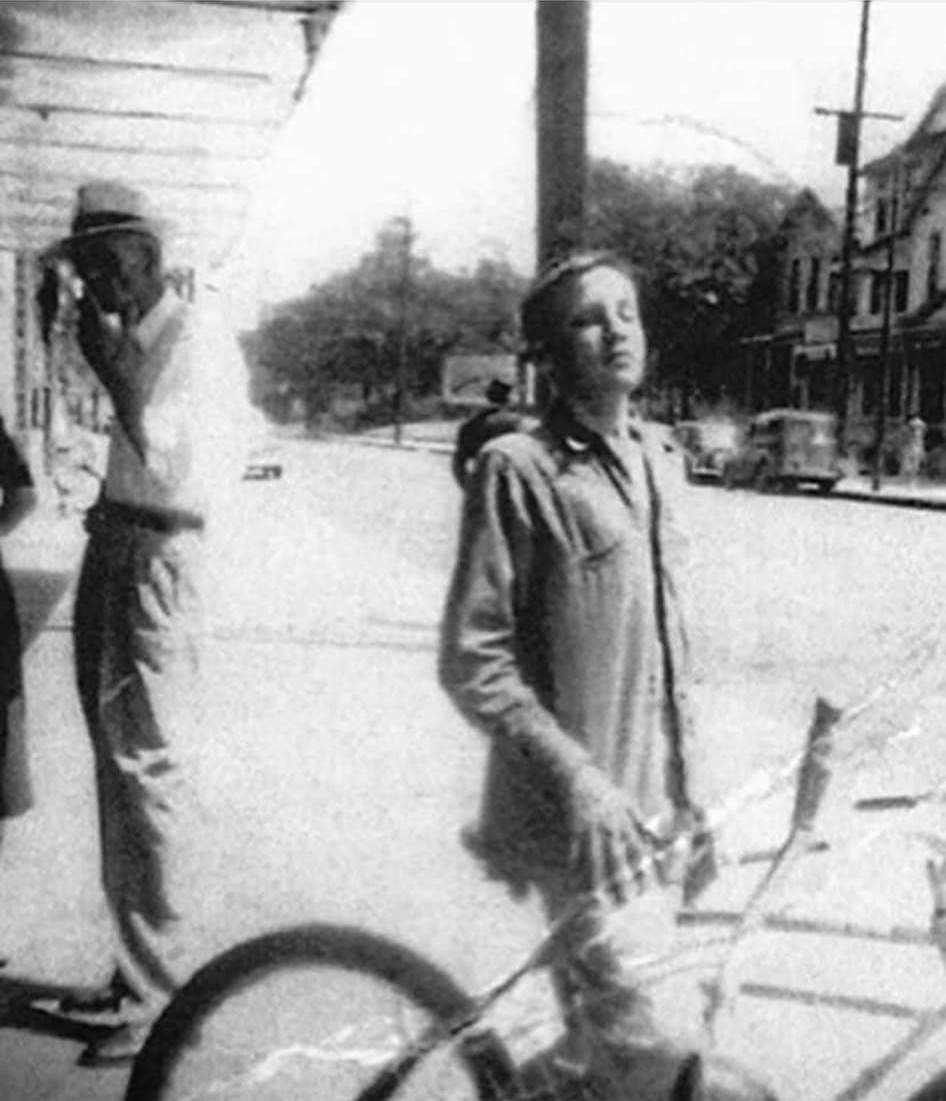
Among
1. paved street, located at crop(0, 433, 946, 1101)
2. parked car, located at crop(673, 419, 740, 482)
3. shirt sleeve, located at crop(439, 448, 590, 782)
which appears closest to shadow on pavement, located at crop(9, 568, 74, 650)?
paved street, located at crop(0, 433, 946, 1101)

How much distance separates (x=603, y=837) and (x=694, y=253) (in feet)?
2.26

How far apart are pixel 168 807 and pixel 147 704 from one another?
129mm

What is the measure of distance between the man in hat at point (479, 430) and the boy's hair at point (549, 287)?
0.07 m

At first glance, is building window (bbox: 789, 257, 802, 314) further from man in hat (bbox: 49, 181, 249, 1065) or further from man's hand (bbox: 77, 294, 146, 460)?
man's hand (bbox: 77, 294, 146, 460)

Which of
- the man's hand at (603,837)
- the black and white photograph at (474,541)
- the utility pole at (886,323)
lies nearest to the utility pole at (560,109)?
the black and white photograph at (474,541)

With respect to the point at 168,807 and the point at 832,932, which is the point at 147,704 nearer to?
the point at 168,807

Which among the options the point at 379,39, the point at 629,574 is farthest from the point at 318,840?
the point at 379,39

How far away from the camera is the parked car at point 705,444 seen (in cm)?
278

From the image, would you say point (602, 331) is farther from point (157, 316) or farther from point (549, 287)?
point (157, 316)

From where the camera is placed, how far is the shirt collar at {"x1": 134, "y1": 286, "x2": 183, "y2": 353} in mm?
2801

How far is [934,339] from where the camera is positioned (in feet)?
9.37

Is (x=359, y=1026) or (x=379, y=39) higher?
(x=379, y=39)

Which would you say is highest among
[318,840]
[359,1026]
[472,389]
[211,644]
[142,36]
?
[142,36]

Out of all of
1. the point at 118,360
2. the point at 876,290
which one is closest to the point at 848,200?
the point at 876,290
